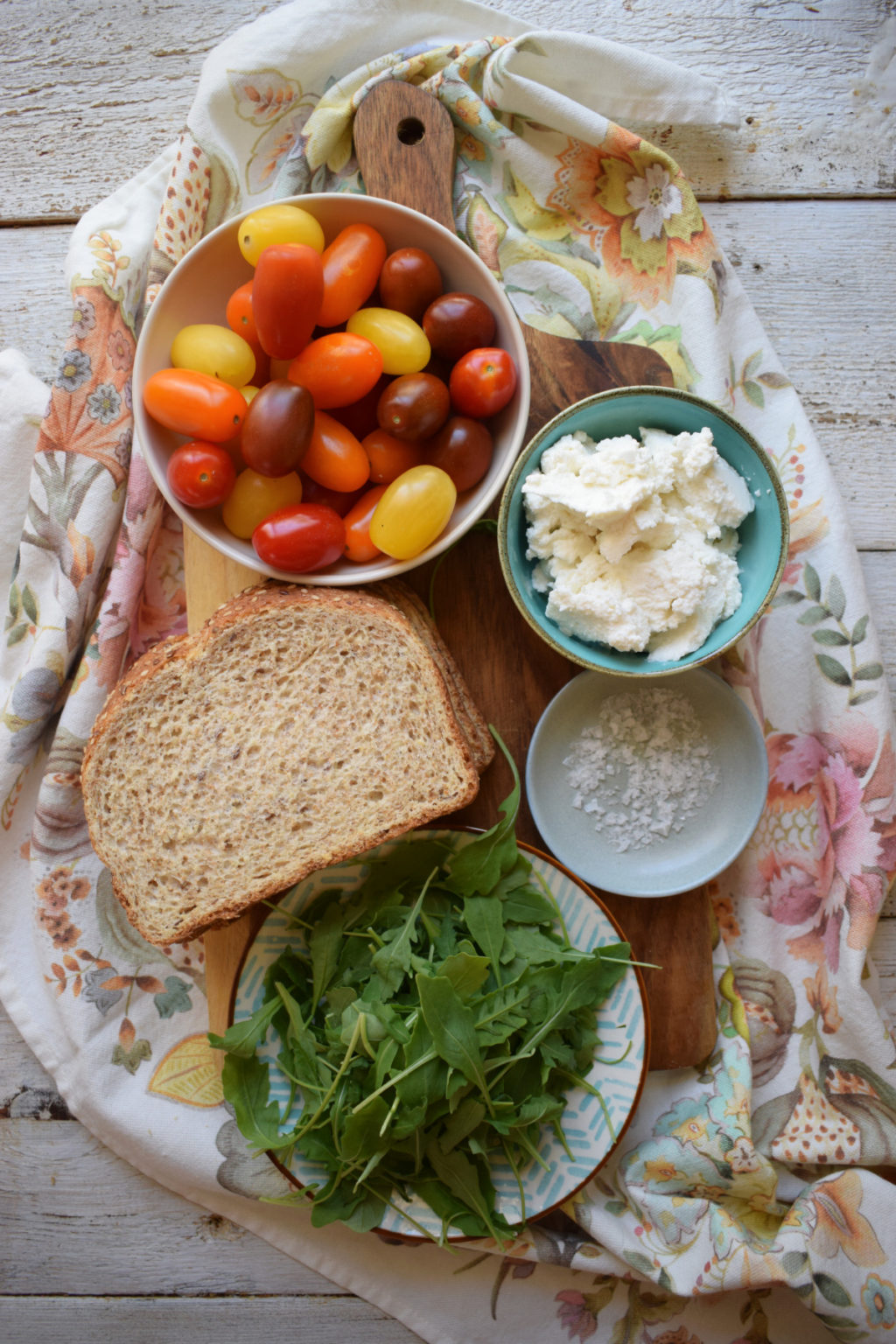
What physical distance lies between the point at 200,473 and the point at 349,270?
0.36m

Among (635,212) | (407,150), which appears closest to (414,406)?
(407,150)

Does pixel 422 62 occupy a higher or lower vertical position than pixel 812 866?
higher

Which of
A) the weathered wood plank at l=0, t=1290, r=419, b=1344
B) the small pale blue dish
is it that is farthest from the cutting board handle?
the weathered wood plank at l=0, t=1290, r=419, b=1344

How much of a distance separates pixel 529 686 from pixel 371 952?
0.47 meters

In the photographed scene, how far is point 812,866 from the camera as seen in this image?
4.69 feet

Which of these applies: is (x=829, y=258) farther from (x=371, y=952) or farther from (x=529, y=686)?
(x=371, y=952)

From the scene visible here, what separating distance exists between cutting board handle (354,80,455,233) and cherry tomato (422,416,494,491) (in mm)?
390

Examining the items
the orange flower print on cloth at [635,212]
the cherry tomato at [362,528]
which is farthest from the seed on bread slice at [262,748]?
the orange flower print on cloth at [635,212]

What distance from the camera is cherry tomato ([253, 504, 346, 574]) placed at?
1177 millimetres

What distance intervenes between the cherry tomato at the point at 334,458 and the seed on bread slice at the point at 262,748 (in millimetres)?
160

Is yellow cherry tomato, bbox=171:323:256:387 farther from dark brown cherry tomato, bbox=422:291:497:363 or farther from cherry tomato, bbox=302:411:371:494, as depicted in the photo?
dark brown cherry tomato, bbox=422:291:497:363

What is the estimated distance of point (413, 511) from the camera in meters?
1.16

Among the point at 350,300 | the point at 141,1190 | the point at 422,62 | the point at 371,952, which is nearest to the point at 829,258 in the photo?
the point at 422,62

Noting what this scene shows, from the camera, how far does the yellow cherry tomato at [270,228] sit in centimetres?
119
